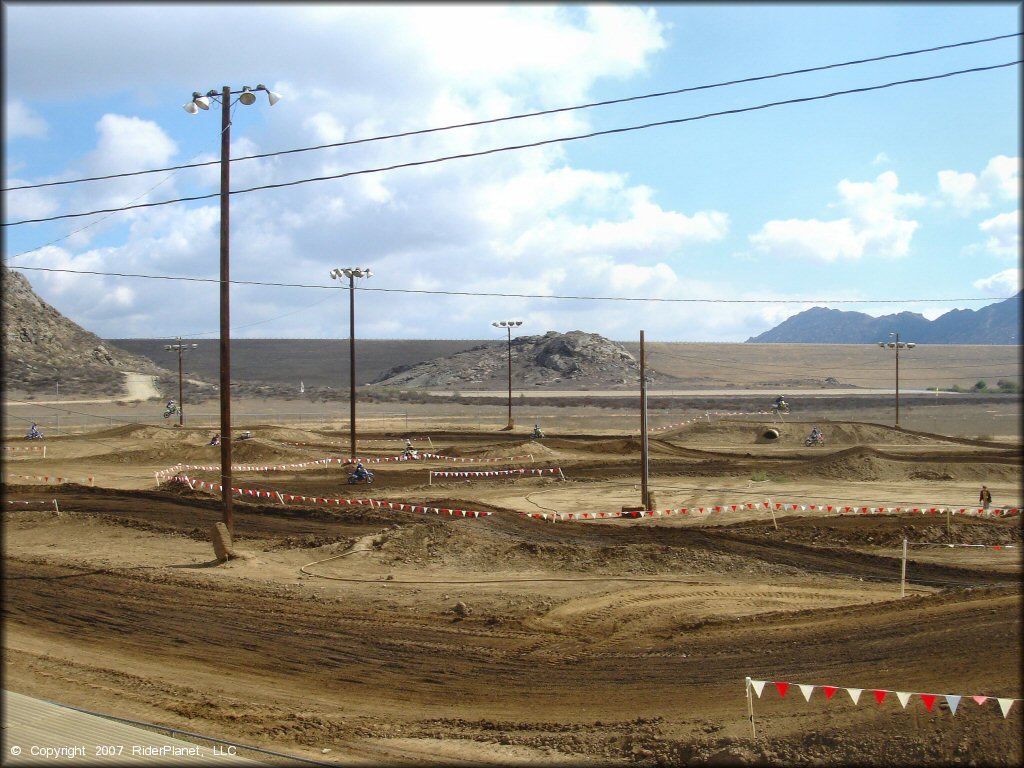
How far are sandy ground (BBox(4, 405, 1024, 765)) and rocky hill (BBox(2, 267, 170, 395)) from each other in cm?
8177

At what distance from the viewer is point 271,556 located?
73.7ft

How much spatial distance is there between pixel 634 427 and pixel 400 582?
5746cm

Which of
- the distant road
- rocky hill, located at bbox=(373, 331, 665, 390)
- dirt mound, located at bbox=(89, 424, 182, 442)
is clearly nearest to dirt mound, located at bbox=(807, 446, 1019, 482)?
dirt mound, located at bbox=(89, 424, 182, 442)

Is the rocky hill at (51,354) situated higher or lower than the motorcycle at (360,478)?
higher

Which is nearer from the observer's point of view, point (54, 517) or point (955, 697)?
point (955, 697)

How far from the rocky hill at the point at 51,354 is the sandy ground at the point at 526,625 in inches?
3219

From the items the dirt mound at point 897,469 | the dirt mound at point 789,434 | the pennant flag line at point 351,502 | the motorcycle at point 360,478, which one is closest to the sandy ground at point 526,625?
the pennant flag line at point 351,502

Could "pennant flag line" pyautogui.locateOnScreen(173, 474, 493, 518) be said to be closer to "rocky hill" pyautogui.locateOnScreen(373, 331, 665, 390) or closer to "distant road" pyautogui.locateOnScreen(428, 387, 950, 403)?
"distant road" pyautogui.locateOnScreen(428, 387, 950, 403)

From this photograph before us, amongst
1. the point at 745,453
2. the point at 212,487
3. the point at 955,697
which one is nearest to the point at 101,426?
the point at 212,487

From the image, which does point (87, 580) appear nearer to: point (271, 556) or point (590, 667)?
point (271, 556)

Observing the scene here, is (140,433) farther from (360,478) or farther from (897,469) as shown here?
(897,469)

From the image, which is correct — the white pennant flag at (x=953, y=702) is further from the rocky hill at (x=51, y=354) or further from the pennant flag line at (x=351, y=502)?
the rocky hill at (x=51, y=354)

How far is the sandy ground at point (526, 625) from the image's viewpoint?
10.2 m

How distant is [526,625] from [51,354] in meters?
121
